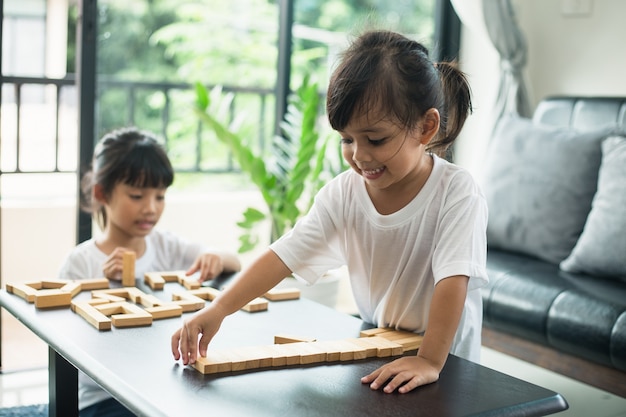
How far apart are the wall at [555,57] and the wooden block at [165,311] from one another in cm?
238

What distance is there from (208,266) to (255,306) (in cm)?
35

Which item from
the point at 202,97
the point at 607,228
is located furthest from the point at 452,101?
the point at 202,97

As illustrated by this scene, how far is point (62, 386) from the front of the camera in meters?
1.51

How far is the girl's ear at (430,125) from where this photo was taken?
1.46 metres

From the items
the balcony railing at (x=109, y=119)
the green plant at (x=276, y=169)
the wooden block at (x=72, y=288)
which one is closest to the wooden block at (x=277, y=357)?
the wooden block at (x=72, y=288)

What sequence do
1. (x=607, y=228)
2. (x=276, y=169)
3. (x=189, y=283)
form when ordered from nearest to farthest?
1. (x=189, y=283)
2. (x=607, y=228)
3. (x=276, y=169)

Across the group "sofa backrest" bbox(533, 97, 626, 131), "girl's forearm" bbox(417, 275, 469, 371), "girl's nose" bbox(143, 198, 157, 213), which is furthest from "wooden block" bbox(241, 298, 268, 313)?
"sofa backrest" bbox(533, 97, 626, 131)

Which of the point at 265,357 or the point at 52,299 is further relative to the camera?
the point at 52,299

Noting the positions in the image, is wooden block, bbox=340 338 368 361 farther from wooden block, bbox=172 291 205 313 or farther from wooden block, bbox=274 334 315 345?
wooden block, bbox=172 291 205 313

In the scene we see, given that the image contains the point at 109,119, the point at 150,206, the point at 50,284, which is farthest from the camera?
the point at 109,119

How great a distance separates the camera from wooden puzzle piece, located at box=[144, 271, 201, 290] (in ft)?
5.83

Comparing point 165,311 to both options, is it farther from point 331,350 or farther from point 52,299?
point 331,350

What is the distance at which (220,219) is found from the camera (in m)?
4.94

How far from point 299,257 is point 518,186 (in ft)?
6.04
